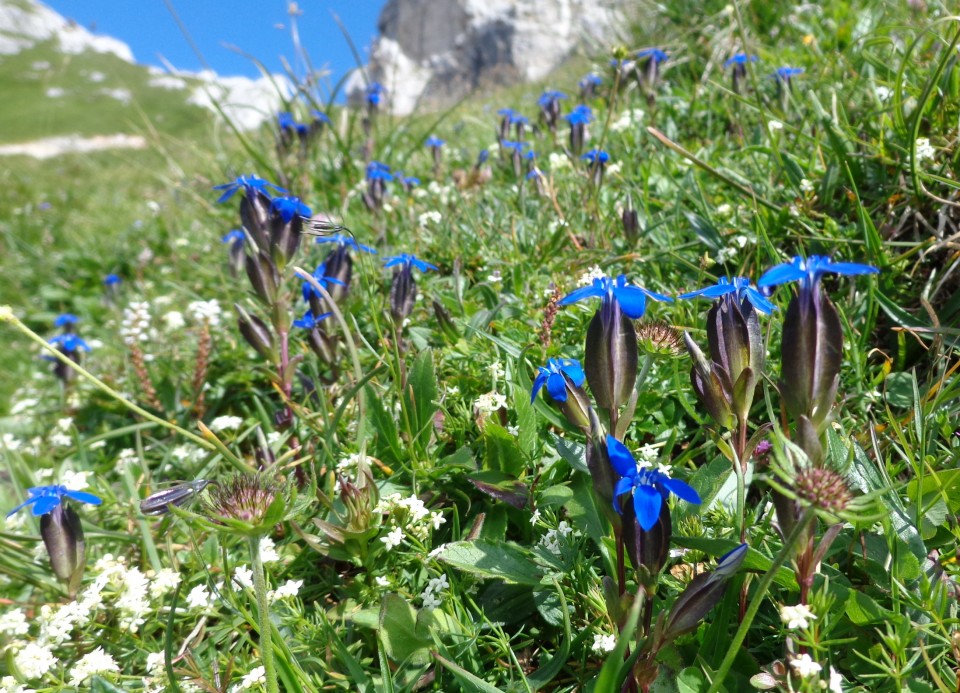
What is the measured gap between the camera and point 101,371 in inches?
136

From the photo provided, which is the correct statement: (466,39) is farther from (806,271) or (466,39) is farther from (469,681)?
(469,681)

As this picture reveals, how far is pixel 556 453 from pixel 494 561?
0.43 meters

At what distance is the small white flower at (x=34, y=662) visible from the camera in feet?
5.02

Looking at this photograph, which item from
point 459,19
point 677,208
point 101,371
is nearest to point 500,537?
point 677,208

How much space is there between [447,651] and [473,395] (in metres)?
0.92

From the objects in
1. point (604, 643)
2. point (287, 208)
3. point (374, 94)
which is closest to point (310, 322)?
point (287, 208)

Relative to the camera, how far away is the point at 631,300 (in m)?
1.21

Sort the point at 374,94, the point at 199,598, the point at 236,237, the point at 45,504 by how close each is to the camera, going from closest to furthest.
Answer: the point at 199,598 < the point at 45,504 < the point at 236,237 < the point at 374,94

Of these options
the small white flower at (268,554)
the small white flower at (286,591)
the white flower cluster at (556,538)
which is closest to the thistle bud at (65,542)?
the small white flower at (268,554)

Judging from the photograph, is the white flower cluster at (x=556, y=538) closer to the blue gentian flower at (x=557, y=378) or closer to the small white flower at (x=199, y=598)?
the blue gentian flower at (x=557, y=378)

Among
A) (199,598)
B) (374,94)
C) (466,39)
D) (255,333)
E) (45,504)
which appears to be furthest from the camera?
(466,39)

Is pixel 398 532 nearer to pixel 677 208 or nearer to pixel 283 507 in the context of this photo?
pixel 283 507

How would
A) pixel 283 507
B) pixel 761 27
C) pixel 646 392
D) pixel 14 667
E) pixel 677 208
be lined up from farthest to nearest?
pixel 761 27
pixel 677 208
pixel 646 392
pixel 14 667
pixel 283 507

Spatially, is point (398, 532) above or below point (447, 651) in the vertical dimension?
above
